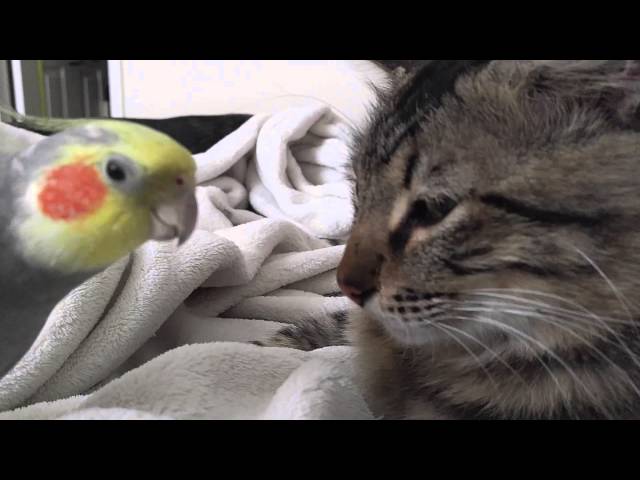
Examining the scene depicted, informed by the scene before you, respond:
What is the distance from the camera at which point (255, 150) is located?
0.60 m

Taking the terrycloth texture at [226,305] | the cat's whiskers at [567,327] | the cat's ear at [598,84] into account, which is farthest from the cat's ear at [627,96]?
the terrycloth texture at [226,305]

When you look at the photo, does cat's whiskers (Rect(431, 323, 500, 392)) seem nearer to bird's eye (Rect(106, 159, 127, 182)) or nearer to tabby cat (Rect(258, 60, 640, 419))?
tabby cat (Rect(258, 60, 640, 419))

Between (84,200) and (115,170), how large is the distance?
0.07ft

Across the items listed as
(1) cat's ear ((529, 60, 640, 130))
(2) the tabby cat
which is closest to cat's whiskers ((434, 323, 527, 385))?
(2) the tabby cat

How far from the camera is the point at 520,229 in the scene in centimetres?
36

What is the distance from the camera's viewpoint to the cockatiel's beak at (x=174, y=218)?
295mm

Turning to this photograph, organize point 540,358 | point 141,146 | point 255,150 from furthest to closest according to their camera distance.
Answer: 1. point 255,150
2. point 540,358
3. point 141,146

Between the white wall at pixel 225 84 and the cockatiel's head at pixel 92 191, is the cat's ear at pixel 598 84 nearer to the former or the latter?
the white wall at pixel 225 84

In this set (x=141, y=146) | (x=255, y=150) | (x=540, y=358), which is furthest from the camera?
(x=255, y=150)

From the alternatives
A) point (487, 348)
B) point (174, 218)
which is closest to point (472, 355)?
point (487, 348)

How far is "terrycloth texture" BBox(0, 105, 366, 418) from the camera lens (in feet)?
1.29
